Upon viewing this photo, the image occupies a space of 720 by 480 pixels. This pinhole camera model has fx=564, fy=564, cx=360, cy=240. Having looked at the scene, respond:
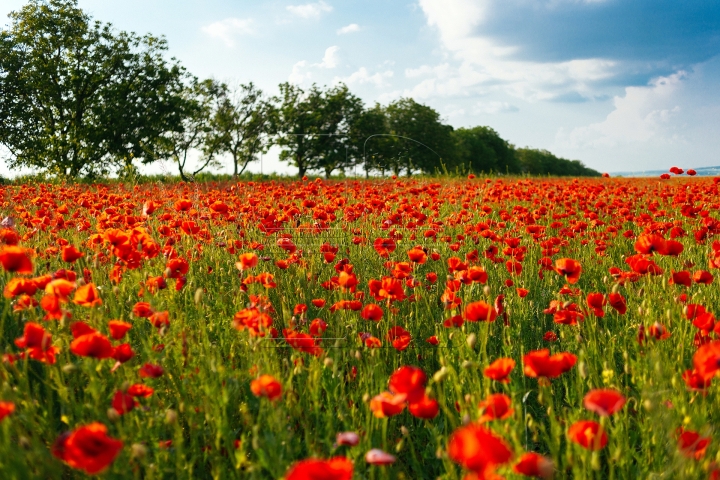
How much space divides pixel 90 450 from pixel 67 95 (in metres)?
28.3

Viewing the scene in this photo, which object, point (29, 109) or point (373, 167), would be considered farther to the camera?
point (29, 109)

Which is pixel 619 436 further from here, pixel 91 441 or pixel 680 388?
pixel 91 441

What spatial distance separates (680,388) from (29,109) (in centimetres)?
2841

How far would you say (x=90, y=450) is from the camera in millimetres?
1219

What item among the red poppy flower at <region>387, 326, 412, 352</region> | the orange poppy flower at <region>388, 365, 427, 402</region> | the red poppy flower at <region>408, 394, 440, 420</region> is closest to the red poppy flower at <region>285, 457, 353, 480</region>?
the orange poppy flower at <region>388, 365, 427, 402</region>

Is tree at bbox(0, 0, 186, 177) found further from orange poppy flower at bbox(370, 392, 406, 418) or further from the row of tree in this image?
orange poppy flower at bbox(370, 392, 406, 418)

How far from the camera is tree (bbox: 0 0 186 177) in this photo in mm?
24547

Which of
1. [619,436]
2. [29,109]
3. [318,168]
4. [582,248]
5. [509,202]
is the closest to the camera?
[619,436]

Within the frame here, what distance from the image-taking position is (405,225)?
5387 millimetres

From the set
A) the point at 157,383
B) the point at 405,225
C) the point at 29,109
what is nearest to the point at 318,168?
the point at 29,109

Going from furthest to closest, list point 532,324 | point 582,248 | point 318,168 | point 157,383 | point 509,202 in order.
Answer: point 318,168 → point 509,202 → point 582,248 → point 532,324 → point 157,383

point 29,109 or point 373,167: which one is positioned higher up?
point 29,109

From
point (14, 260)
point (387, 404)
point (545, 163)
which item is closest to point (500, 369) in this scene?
point (387, 404)

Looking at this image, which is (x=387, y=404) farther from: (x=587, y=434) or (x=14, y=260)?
(x=14, y=260)
